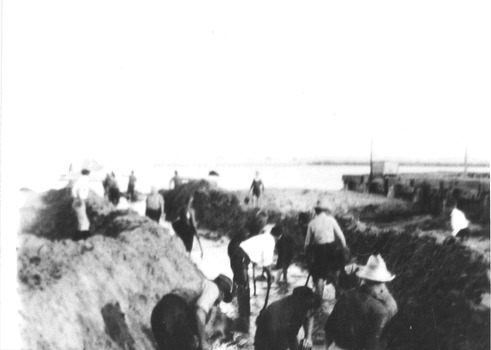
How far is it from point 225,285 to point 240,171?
1.73 feet

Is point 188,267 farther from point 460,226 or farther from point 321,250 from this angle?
point 460,226

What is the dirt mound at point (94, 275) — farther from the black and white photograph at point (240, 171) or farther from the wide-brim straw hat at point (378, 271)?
the wide-brim straw hat at point (378, 271)

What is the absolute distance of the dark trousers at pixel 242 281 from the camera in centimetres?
230

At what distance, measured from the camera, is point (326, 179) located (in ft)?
7.37

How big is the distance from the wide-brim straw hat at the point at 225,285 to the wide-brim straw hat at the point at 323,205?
0.52 metres

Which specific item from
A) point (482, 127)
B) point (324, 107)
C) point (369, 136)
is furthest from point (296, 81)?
point (482, 127)

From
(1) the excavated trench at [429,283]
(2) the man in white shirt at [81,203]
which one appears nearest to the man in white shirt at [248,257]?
(1) the excavated trench at [429,283]

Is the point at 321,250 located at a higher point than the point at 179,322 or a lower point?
higher

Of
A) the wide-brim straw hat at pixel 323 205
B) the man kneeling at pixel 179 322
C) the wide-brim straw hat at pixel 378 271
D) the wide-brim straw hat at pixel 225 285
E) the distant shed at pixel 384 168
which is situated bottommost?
the man kneeling at pixel 179 322

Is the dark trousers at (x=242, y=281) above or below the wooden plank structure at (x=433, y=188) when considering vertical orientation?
below

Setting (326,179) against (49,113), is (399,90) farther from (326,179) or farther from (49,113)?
(49,113)

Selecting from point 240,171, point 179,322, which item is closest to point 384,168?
point 240,171

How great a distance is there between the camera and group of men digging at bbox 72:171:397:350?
2.21 metres

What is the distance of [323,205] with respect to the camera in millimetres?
2262
